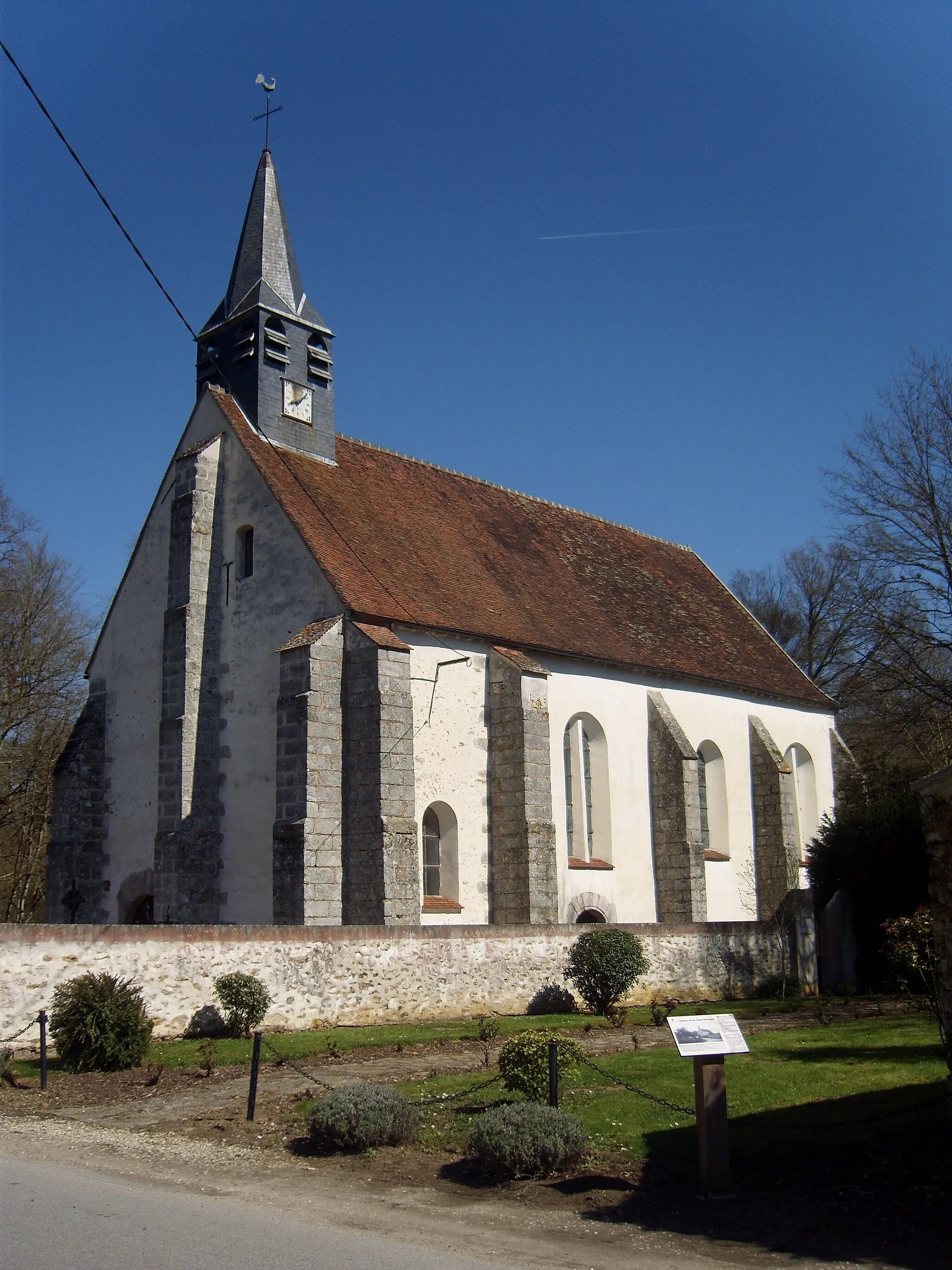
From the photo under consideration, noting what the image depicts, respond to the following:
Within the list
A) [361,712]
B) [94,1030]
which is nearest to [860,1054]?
[94,1030]

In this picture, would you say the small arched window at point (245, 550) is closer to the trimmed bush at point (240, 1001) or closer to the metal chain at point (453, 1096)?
the trimmed bush at point (240, 1001)

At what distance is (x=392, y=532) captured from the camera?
2444cm

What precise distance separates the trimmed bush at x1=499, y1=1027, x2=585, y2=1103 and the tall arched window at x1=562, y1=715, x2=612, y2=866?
1394cm

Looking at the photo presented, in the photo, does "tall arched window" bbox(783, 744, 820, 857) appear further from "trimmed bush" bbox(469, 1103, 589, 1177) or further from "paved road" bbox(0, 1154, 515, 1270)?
"paved road" bbox(0, 1154, 515, 1270)

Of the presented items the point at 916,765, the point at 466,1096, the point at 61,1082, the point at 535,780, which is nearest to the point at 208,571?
the point at 535,780

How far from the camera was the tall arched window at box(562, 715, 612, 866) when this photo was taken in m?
25.1

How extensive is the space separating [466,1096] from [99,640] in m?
17.6

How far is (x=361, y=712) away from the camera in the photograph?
66.3ft

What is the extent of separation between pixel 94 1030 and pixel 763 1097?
7.43 meters

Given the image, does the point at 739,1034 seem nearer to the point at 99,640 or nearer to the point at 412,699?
the point at 412,699

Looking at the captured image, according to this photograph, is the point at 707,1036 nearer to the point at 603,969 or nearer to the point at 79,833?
the point at 603,969

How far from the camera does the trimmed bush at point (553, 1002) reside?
18406 millimetres

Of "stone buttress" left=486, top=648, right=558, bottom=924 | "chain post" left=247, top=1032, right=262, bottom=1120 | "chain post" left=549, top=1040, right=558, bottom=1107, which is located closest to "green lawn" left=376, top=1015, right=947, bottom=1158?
"chain post" left=549, top=1040, right=558, bottom=1107

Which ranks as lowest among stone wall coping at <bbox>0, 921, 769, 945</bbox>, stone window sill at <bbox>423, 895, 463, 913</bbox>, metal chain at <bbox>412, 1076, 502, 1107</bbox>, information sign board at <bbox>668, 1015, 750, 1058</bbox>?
metal chain at <bbox>412, 1076, 502, 1107</bbox>
